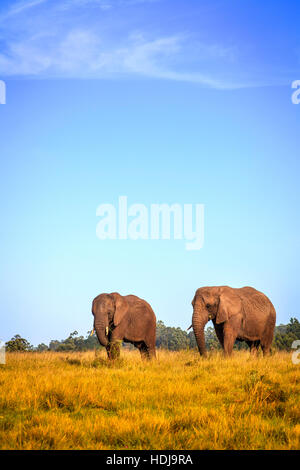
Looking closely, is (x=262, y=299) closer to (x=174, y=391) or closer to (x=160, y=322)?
(x=174, y=391)

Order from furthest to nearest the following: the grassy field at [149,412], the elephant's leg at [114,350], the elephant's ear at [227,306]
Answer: the elephant's ear at [227,306] < the elephant's leg at [114,350] < the grassy field at [149,412]

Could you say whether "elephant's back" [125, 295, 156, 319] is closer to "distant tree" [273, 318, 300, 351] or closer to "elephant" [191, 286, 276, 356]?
"elephant" [191, 286, 276, 356]

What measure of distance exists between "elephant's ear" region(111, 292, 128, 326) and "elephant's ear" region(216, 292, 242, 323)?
392cm

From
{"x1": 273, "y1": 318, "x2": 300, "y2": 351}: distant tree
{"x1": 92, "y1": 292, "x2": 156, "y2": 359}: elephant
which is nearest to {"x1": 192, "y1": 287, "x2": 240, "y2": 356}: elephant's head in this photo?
{"x1": 92, "y1": 292, "x2": 156, "y2": 359}: elephant

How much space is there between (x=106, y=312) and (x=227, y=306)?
5.03 m

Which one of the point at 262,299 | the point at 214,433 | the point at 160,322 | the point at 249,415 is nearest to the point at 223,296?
the point at 262,299

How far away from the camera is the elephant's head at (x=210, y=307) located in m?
19.1

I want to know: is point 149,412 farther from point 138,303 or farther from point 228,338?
point 138,303

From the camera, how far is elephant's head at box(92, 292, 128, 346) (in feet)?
61.5

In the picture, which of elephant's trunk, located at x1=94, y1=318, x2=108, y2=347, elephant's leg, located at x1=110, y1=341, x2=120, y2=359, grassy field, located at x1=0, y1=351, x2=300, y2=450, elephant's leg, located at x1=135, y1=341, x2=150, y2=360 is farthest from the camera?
elephant's leg, located at x1=135, y1=341, x2=150, y2=360

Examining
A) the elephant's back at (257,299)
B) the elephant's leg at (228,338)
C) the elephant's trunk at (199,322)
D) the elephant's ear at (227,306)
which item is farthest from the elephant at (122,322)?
the elephant's back at (257,299)

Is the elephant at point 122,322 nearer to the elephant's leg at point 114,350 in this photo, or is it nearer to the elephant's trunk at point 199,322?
the elephant's leg at point 114,350

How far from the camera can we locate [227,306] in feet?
63.9

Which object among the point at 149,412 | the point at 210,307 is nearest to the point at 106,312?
the point at 210,307
